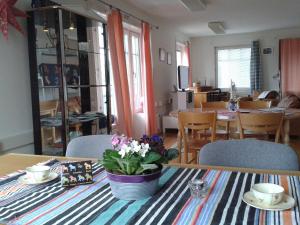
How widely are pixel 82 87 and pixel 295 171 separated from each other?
2.28 m

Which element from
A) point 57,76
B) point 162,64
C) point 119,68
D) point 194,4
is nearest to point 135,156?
point 57,76

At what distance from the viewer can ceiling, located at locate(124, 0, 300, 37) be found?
5.23 meters

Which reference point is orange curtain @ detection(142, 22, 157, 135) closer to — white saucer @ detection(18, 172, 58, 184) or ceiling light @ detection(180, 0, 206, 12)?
ceiling light @ detection(180, 0, 206, 12)

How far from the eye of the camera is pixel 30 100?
9.37 ft

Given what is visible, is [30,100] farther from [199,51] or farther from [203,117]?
[199,51]

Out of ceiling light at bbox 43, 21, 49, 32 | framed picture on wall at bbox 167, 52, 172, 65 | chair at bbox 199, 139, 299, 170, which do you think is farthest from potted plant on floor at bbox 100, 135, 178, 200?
framed picture on wall at bbox 167, 52, 172, 65

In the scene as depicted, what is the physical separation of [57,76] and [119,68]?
177 cm

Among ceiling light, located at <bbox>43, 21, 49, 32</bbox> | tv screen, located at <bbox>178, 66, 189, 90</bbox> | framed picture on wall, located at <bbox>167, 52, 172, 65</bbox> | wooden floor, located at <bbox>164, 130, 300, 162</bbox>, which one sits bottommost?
wooden floor, located at <bbox>164, 130, 300, 162</bbox>

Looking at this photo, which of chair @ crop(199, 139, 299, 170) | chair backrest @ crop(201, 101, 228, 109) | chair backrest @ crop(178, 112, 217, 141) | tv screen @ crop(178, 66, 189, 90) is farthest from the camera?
tv screen @ crop(178, 66, 189, 90)

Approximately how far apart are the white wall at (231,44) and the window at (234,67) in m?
0.18

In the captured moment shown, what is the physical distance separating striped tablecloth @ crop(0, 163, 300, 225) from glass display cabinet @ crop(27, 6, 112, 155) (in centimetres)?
155

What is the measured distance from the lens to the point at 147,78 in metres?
5.59

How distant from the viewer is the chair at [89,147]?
1.79 m

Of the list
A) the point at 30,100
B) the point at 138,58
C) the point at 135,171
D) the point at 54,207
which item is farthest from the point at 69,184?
the point at 138,58
